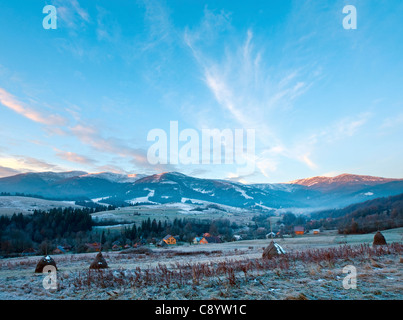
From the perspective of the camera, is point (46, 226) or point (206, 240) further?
point (206, 240)

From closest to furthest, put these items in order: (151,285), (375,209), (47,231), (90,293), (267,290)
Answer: (267,290) → (90,293) → (151,285) → (47,231) → (375,209)

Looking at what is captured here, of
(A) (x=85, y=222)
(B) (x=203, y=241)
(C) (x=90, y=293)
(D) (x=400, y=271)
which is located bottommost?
(B) (x=203, y=241)

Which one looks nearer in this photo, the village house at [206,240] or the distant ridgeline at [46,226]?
the distant ridgeline at [46,226]

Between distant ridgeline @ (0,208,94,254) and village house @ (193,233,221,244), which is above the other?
distant ridgeline @ (0,208,94,254)

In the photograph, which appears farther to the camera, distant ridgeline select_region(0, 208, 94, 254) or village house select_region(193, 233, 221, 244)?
village house select_region(193, 233, 221, 244)

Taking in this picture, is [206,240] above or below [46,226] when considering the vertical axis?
below

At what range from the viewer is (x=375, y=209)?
143m

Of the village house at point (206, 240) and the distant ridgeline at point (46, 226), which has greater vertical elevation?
the distant ridgeline at point (46, 226)
